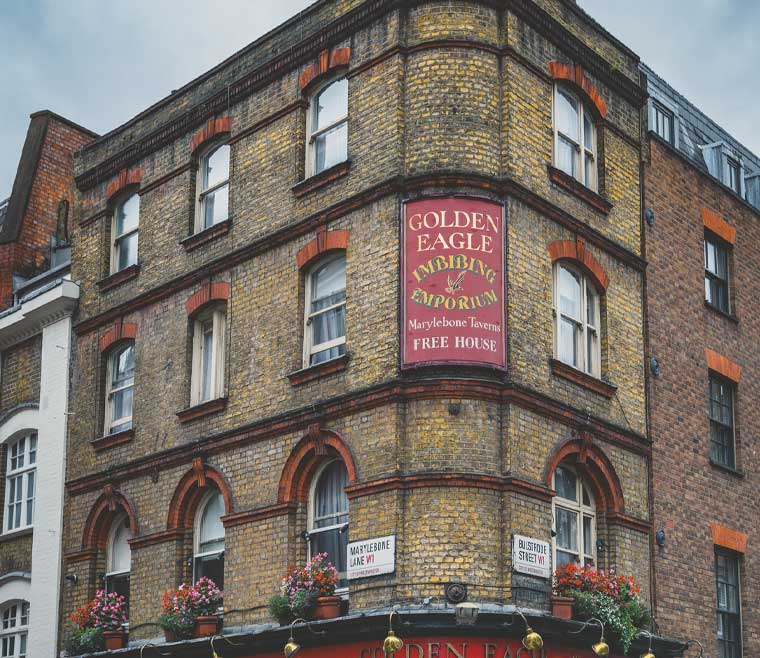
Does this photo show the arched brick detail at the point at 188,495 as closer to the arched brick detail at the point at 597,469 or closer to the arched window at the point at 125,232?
the arched window at the point at 125,232

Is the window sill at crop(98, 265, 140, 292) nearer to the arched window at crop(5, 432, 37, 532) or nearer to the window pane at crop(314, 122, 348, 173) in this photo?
the arched window at crop(5, 432, 37, 532)

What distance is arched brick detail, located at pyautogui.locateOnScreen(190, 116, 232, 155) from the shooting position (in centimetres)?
2325

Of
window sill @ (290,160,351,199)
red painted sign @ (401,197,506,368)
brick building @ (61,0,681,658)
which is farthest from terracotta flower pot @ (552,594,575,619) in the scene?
window sill @ (290,160,351,199)

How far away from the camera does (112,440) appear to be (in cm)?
2348

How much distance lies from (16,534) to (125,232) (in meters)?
6.09

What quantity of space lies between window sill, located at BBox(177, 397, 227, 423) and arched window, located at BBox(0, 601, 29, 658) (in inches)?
226

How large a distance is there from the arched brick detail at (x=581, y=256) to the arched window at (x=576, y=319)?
0.17 metres

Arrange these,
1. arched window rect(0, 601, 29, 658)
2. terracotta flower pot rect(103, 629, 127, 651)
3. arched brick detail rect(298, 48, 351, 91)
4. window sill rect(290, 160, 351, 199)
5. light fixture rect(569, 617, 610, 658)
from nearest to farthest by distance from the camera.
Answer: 1. light fixture rect(569, 617, 610, 658)
2. window sill rect(290, 160, 351, 199)
3. arched brick detail rect(298, 48, 351, 91)
4. terracotta flower pot rect(103, 629, 127, 651)
5. arched window rect(0, 601, 29, 658)

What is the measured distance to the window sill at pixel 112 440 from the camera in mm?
23125

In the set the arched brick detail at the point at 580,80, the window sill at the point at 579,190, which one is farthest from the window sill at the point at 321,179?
the arched brick detail at the point at 580,80

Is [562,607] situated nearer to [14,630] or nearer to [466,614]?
[466,614]

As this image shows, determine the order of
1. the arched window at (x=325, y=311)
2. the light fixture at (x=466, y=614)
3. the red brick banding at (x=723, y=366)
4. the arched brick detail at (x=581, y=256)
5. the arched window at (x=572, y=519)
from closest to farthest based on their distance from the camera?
the light fixture at (x=466, y=614), the arched window at (x=572, y=519), the arched window at (x=325, y=311), the arched brick detail at (x=581, y=256), the red brick banding at (x=723, y=366)

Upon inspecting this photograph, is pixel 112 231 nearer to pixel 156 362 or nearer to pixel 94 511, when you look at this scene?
pixel 156 362

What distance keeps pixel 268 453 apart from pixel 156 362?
3.79m
